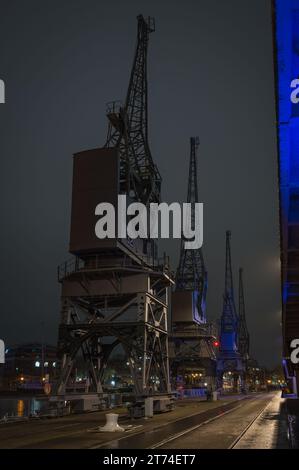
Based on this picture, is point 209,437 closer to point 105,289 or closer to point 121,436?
point 121,436

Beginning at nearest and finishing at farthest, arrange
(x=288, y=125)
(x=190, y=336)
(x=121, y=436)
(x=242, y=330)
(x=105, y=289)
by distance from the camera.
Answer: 1. (x=288, y=125)
2. (x=121, y=436)
3. (x=105, y=289)
4. (x=190, y=336)
5. (x=242, y=330)

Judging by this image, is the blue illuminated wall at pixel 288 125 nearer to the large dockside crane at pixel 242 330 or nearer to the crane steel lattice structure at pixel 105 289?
the crane steel lattice structure at pixel 105 289

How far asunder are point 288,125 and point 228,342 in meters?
120

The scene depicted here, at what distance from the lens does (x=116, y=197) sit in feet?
121

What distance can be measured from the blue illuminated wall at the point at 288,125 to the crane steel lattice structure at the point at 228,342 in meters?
99.4

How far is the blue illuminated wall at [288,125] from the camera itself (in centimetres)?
769

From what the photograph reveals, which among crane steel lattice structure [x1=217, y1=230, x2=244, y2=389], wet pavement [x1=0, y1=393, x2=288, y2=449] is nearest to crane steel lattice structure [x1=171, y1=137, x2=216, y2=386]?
crane steel lattice structure [x1=217, y1=230, x2=244, y2=389]

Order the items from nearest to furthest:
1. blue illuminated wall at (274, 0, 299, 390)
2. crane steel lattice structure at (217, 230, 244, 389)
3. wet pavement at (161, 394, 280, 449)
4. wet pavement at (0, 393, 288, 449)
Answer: blue illuminated wall at (274, 0, 299, 390), wet pavement at (161, 394, 280, 449), wet pavement at (0, 393, 288, 449), crane steel lattice structure at (217, 230, 244, 389)

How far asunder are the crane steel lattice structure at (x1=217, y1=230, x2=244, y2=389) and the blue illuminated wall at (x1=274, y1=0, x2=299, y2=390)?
9941 centimetres

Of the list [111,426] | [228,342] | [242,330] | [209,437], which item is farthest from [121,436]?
[242,330]

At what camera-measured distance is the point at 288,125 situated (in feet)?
33.4

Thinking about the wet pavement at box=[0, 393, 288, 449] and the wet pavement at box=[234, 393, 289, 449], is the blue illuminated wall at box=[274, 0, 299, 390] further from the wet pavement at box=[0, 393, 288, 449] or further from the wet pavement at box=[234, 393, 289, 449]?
the wet pavement at box=[0, 393, 288, 449]

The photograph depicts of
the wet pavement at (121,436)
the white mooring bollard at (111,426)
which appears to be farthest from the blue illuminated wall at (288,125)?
the white mooring bollard at (111,426)

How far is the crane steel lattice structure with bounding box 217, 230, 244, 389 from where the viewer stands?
4641 inches
